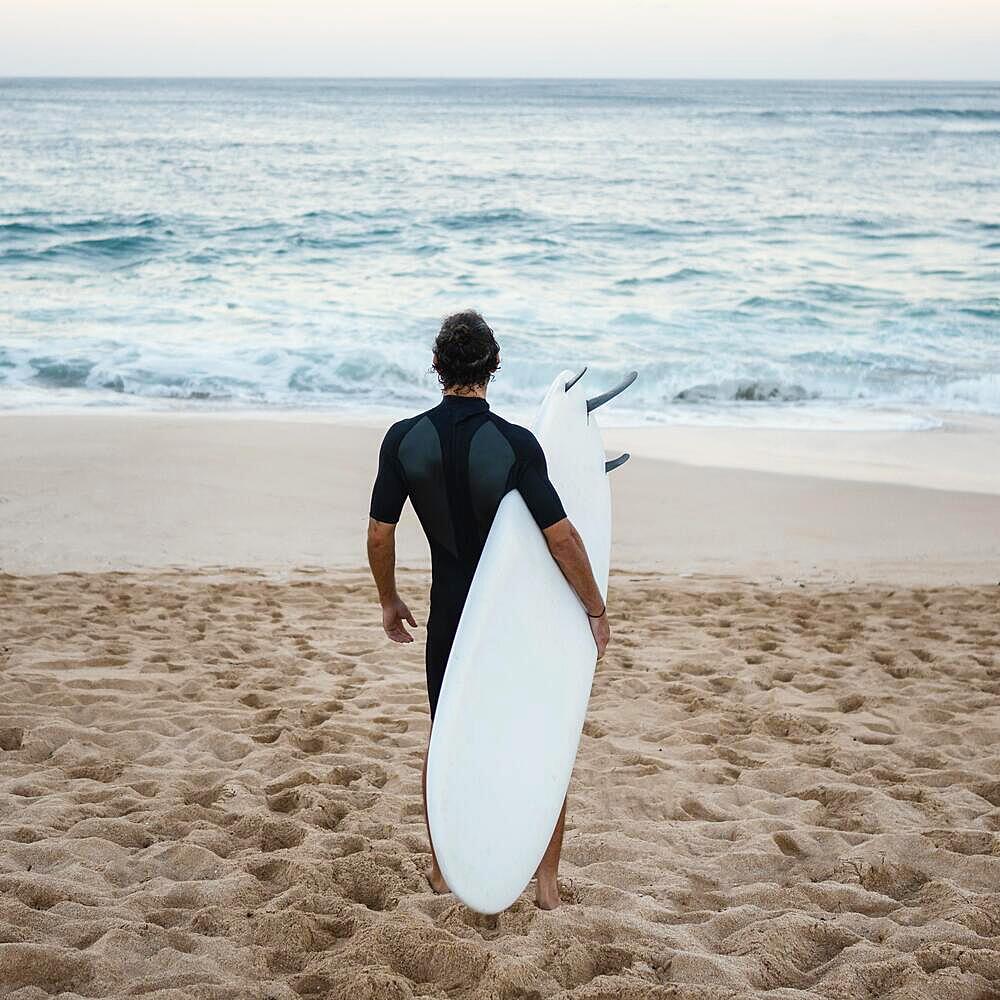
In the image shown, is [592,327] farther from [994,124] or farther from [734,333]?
[994,124]

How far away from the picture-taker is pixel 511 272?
1839 cm

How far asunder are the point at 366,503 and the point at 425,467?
Result: 499 centimetres

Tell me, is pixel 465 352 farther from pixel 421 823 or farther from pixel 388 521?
pixel 421 823

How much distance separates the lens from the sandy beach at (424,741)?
2635mm

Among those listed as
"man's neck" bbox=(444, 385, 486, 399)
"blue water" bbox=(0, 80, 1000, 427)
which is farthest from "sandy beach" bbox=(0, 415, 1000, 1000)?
"blue water" bbox=(0, 80, 1000, 427)

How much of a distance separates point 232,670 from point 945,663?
3262 mm

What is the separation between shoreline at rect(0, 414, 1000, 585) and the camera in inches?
→ 255

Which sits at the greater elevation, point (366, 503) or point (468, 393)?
point (468, 393)

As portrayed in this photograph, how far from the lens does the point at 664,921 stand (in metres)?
2.87

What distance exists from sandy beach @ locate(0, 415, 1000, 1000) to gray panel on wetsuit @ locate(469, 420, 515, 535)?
117cm

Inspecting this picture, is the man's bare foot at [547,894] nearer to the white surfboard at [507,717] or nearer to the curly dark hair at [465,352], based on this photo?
the white surfboard at [507,717]

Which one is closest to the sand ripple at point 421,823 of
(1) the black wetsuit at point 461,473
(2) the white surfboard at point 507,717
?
(2) the white surfboard at point 507,717

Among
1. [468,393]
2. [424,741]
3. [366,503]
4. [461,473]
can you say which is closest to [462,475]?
[461,473]

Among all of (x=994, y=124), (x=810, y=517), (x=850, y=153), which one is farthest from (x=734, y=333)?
(x=994, y=124)
